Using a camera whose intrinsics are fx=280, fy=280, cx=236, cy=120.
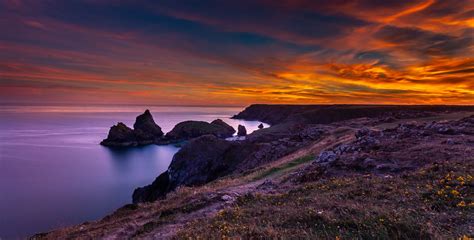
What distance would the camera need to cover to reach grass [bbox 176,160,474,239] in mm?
7016

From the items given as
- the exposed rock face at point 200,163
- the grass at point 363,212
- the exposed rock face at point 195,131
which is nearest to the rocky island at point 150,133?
the exposed rock face at point 195,131

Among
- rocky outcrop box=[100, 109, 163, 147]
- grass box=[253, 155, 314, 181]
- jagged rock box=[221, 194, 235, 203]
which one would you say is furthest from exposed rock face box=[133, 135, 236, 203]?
rocky outcrop box=[100, 109, 163, 147]

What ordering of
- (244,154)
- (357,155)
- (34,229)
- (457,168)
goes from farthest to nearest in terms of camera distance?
(244,154) → (34,229) → (357,155) → (457,168)

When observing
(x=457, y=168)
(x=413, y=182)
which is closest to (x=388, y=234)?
(x=413, y=182)

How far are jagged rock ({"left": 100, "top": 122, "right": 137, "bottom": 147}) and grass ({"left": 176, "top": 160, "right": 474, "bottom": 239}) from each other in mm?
90803

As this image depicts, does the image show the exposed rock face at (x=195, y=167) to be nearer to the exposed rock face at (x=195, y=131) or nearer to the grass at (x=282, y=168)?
the grass at (x=282, y=168)

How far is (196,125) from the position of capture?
113m

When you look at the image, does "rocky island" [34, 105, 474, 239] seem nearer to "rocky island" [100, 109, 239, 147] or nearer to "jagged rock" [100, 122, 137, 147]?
"jagged rock" [100, 122, 137, 147]

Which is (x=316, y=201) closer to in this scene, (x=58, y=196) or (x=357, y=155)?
(x=357, y=155)

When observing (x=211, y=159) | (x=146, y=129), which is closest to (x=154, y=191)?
(x=211, y=159)

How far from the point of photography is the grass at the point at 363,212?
702 cm

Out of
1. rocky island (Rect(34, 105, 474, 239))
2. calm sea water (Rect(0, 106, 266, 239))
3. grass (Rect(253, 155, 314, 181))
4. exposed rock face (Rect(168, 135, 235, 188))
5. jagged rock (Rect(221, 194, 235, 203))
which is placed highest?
rocky island (Rect(34, 105, 474, 239))

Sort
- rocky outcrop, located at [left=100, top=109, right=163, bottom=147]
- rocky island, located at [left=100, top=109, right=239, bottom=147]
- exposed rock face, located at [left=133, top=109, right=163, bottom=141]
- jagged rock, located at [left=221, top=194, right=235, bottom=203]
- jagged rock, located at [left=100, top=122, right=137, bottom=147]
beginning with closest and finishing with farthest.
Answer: jagged rock, located at [left=221, top=194, right=235, bottom=203] < jagged rock, located at [left=100, top=122, right=137, bottom=147] < rocky outcrop, located at [left=100, top=109, right=163, bottom=147] < rocky island, located at [left=100, top=109, right=239, bottom=147] < exposed rock face, located at [left=133, top=109, right=163, bottom=141]

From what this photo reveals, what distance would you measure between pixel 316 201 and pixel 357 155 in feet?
29.3
